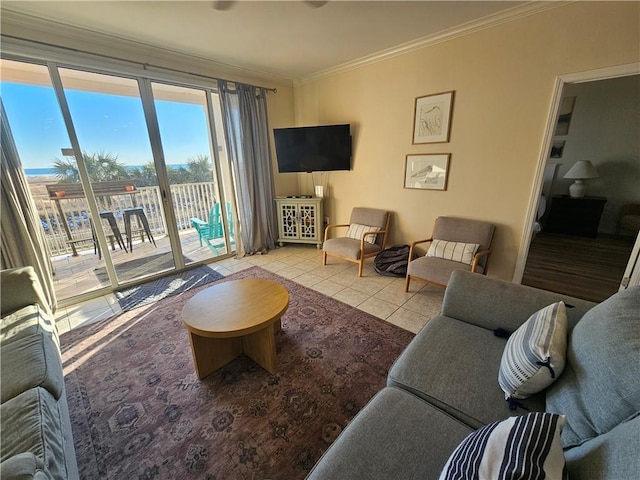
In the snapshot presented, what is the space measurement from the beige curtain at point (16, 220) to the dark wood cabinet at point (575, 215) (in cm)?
728

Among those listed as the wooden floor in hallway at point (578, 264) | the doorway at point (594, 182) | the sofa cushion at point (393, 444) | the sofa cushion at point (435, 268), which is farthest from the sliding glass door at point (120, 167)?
the doorway at point (594, 182)

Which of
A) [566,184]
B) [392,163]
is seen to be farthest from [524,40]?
[566,184]

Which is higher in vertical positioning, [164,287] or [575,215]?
[575,215]

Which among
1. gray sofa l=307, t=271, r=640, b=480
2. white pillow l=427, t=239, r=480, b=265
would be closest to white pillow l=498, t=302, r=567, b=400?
gray sofa l=307, t=271, r=640, b=480

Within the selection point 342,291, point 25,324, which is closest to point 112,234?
point 25,324

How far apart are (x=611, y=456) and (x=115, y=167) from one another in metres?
3.95

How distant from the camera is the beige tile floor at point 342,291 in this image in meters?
2.47

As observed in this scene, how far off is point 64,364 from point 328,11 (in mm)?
3467

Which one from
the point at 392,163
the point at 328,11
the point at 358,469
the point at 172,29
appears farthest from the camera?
the point at 392,163

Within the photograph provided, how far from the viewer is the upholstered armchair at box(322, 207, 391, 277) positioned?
10.7 feet

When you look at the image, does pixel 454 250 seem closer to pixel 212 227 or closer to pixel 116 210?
pixel 212 227

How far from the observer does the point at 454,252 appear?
8.93 feet

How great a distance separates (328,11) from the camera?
2211mm

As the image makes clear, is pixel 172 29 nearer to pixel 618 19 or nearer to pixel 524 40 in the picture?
pixel 524 40
